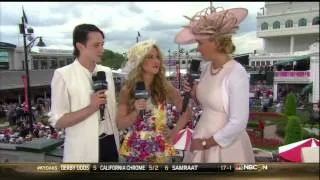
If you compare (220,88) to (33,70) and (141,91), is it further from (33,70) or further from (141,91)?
(33,70)

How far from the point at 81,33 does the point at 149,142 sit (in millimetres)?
631

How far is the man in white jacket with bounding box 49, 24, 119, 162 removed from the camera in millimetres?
1651

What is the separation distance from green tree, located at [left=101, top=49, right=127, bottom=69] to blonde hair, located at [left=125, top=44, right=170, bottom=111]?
0.09m

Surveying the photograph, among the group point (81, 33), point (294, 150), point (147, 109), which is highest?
point (81, 33)

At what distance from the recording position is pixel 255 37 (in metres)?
1.76

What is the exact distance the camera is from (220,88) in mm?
1566

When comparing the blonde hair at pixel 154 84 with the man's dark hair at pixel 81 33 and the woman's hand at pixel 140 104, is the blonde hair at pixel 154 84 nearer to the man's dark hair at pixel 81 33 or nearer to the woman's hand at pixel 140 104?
the woman's hand at pixel 140 104

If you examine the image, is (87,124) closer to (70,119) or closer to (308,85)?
(70,119)

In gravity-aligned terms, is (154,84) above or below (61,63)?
below

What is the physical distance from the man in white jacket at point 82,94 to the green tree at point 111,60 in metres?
0.02

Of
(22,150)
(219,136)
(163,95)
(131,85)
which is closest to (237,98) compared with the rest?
(219,136)

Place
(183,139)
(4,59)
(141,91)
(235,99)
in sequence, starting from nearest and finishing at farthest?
(235,99) < (141,91) < (4,59) < (183,139)

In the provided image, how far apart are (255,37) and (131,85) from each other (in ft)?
2.19

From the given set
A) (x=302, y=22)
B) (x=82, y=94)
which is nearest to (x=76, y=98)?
(x=82, y=94)
